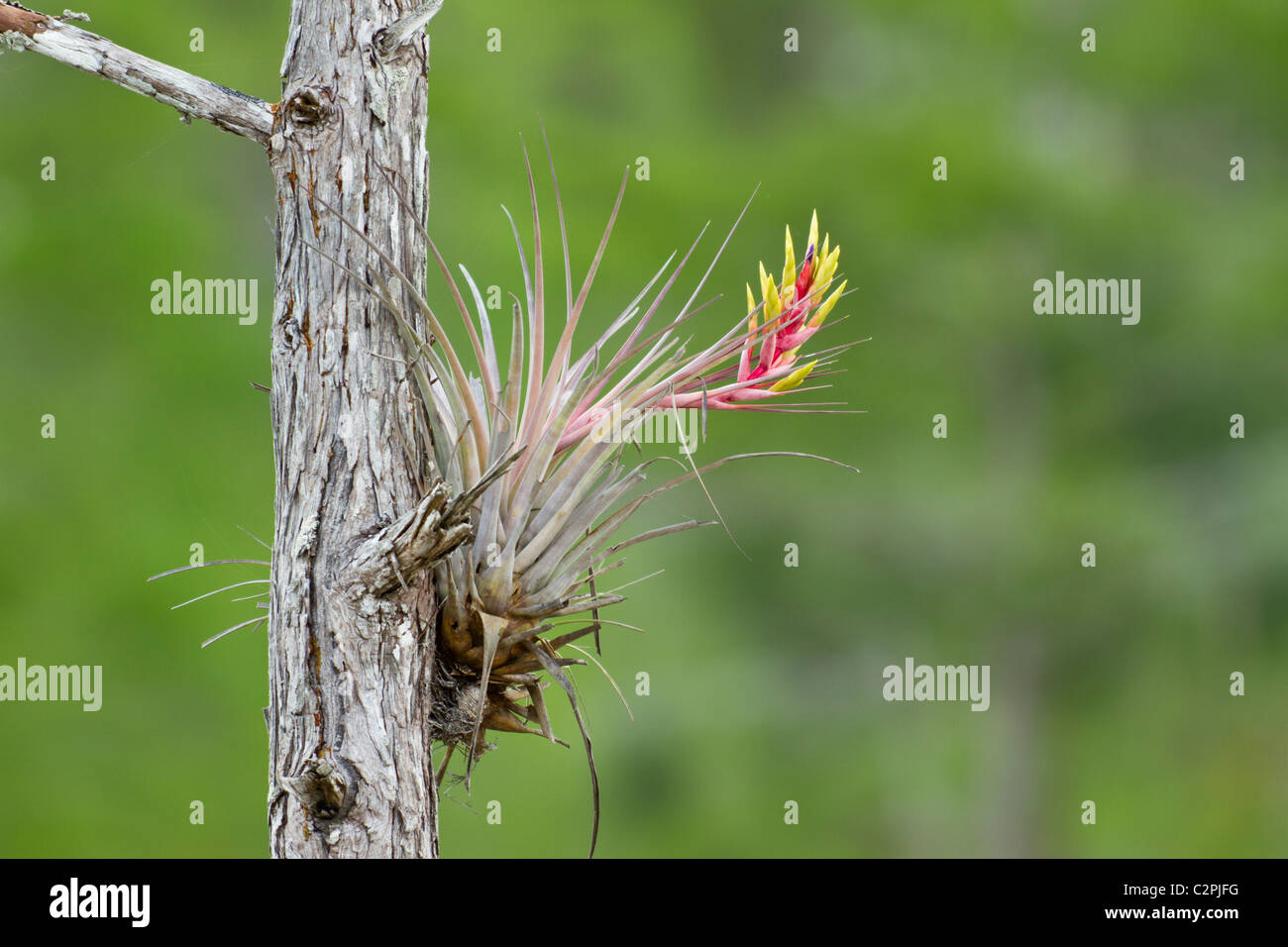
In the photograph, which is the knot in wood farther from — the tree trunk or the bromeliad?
the bromeliad

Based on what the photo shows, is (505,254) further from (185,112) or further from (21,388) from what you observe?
(185,112)

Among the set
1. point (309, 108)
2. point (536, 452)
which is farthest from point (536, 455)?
point (309, 108)

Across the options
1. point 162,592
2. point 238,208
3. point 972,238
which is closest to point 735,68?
point 972,238

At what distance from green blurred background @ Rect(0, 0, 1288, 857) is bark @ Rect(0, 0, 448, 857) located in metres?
3.13

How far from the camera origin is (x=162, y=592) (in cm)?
461

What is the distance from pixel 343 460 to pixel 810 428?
3.96 metres

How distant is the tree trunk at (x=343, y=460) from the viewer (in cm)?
136

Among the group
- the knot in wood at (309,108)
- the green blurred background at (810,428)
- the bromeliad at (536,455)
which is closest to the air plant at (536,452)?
the bromeliad at (536,455)

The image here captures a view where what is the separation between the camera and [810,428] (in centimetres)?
520

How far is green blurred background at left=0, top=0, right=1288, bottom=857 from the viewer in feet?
15.1

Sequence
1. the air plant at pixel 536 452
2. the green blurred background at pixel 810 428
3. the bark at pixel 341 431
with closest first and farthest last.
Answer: the bark at pixel 341 431, the air plant at pixel 536 452, the green blurred background at pixel 810 428

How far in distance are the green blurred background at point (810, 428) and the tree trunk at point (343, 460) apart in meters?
3.14

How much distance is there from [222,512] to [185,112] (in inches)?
133

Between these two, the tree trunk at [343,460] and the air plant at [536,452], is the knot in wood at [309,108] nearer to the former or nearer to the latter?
the tree trunk at [343,460]
